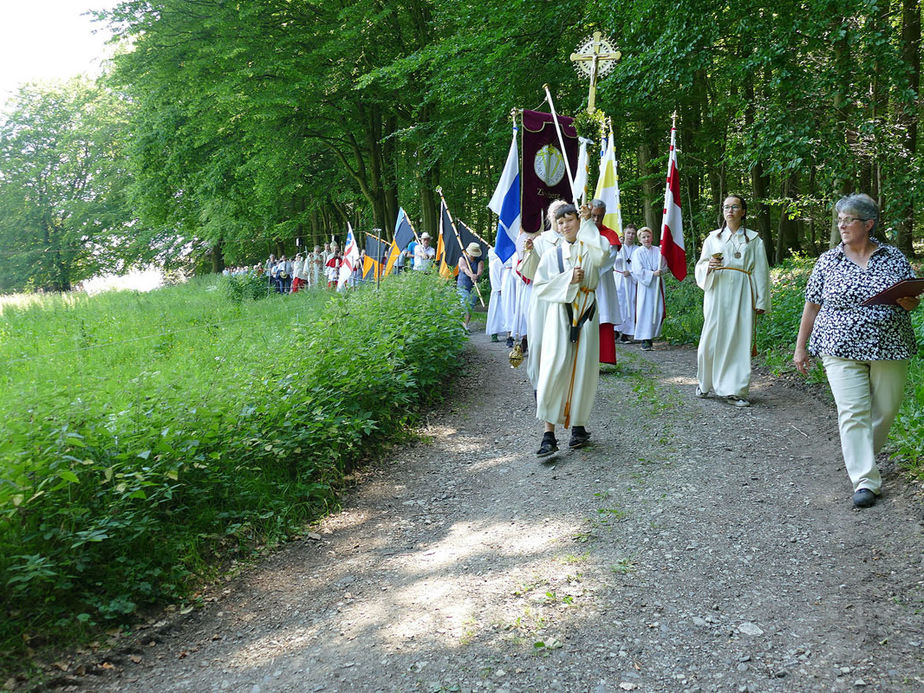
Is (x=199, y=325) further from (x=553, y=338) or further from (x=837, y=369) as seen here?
(x=837, y=369)

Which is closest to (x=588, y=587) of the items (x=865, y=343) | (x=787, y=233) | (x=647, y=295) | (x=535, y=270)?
(x=865, y=343)

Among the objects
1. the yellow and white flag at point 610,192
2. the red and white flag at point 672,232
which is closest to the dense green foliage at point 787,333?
the red and white flag at point 672,232

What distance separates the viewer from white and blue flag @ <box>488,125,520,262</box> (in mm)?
9484

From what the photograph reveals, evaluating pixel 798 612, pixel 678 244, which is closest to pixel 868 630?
pixel 798 612

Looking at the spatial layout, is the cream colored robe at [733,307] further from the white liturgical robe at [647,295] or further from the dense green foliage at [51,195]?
the dense green foliage at [51,195]

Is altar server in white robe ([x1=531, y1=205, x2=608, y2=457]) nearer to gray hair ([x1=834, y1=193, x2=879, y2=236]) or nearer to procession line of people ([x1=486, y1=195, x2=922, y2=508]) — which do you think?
procession line of people ([x1=486, y1=195, x2=922, y2=508])

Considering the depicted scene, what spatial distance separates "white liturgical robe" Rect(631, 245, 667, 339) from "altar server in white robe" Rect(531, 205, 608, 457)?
549 centimetres

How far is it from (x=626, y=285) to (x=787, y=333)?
A: 2.99m

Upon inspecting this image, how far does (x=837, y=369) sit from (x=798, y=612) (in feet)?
6.20

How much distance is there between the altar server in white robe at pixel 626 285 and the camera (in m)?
12.4

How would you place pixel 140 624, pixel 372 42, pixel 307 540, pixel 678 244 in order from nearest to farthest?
pixel 140 624
pixel 307 540
pixel 678 244
pixel 372 42

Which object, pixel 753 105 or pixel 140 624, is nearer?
pixel 140 624

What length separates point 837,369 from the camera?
4.98 metres

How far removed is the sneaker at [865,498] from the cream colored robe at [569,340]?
226cm
